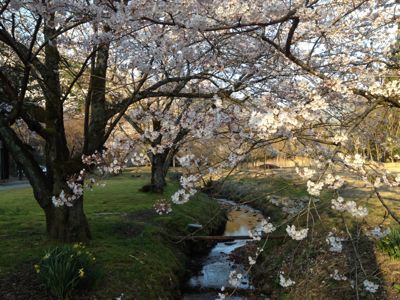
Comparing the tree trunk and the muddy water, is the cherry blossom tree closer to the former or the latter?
the tree trunk

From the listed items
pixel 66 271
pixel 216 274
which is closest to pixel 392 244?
pixel 216 274

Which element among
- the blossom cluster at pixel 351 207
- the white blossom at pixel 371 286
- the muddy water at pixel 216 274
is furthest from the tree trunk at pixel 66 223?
the blossom cluster at pixel 351 207

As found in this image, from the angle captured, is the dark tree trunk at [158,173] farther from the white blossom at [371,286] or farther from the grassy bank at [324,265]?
the white blossom at [371,286]

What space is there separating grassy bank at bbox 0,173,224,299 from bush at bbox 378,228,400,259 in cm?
418

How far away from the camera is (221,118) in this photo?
625cm

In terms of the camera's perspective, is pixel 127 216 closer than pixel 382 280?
No

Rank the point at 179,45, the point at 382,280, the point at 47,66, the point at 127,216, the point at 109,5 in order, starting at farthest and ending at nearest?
the point at 127,216 → the point at 47,66 → the point at 382,280 → the point at 179,45 → the point at 109,5

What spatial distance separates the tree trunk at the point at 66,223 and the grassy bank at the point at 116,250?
0.27 m

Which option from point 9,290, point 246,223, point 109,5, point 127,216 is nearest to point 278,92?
point 109,5

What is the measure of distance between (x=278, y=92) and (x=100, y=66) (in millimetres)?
3867

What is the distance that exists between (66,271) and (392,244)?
19.3 feet

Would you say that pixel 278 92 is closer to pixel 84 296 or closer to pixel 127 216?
pixel 84 296

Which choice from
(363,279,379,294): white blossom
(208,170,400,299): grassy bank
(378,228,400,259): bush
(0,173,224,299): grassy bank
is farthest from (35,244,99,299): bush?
(378,228,400,259): bush

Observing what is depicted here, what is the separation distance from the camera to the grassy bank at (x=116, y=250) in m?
7.19
